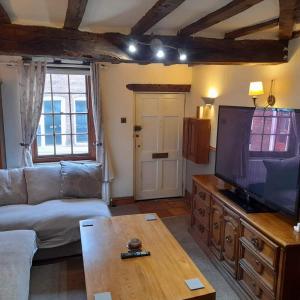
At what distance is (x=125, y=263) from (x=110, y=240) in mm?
365

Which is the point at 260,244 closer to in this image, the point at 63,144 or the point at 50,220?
the point at 50,220

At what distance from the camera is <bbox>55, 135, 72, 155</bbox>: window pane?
4570 mm

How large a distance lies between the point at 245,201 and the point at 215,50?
4.89 ft

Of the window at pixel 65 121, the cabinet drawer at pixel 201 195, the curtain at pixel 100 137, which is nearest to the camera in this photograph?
the cabinet drawer at pixel 201 195

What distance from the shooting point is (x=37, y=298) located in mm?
2582

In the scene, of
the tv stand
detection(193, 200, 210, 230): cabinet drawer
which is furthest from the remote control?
detection(193, 200, 210, 230): cabinet drawer

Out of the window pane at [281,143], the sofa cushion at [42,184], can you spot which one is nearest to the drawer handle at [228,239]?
the window pane at [281,143]

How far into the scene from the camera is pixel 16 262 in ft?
7.58

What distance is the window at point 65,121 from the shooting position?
4.43 m

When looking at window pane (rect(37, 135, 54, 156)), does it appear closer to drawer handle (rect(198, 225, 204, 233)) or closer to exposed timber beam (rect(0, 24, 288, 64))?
exposed timber beam (rect(0, 24, 288, 64))

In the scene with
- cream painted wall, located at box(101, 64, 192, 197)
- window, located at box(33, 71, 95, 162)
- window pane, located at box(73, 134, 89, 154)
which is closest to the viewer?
window, located at box(33, 71, 95, 162)

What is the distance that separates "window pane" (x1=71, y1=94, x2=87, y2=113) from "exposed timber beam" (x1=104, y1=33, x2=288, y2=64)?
200 centimetres

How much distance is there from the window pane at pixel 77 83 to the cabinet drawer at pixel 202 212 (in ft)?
7.92

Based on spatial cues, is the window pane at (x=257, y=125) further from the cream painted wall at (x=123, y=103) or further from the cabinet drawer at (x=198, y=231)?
the cream painted wall at (x=123, y=103)
